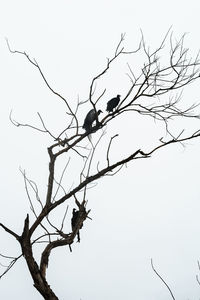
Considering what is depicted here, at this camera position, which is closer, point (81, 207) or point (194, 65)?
point (81, 207)

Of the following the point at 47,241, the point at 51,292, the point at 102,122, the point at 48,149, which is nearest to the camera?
the point at 51,292

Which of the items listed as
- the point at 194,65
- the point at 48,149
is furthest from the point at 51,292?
the point at 194,65

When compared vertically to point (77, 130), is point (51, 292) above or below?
below

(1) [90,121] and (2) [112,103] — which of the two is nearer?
(1) [90,121]

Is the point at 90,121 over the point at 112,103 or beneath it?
beneath

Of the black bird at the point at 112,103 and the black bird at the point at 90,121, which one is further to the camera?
the black bird at the point at 112,103

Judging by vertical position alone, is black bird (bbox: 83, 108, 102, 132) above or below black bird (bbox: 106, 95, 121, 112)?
below

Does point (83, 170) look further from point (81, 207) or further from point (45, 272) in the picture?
point (45, 272)

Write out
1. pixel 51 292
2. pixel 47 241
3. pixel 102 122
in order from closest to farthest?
pixel 51 292 < pixel 47 241 < pixel 102 122

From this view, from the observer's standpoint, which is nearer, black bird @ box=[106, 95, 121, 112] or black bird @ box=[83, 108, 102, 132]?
black bird @ box=[83, 108, 102, 132]

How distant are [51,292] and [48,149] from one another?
1.69m

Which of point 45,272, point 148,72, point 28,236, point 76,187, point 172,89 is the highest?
point 148,72

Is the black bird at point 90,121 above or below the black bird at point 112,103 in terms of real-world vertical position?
below

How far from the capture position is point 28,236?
3.80 meters
